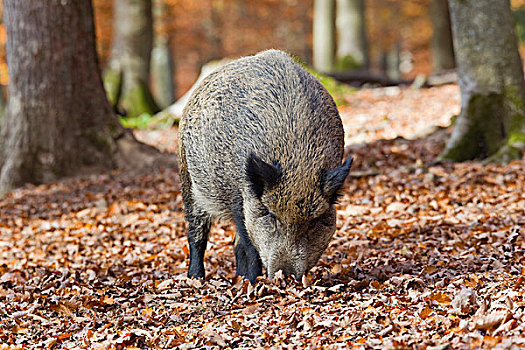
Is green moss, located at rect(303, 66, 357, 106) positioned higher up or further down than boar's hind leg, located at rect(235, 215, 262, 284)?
higher up

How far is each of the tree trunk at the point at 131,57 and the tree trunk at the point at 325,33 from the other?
6196 millimetres

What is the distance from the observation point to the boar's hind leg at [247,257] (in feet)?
17.7

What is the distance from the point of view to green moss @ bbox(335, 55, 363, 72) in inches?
838

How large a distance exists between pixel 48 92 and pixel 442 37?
15.5 meters

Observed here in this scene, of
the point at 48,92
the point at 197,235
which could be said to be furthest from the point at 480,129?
the point at 48,92

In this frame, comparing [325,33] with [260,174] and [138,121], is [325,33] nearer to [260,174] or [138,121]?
[138,121]

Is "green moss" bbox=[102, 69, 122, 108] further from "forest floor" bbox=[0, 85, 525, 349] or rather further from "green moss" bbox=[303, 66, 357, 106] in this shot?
"forest floor" bbox=[0, 85, 525, 349]

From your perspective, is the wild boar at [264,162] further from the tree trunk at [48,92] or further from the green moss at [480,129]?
the tree trunk at [48,92]

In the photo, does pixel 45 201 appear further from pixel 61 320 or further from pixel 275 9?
pixel 275 9

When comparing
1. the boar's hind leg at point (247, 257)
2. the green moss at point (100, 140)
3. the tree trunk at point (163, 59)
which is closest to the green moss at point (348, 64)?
the tree trunk at point (163, 59)

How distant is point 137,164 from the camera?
11.6m

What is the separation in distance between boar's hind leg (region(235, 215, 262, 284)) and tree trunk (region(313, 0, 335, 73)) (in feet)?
53.5

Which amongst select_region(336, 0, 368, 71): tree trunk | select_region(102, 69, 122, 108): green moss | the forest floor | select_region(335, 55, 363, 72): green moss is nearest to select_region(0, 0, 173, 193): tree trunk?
the forest floor

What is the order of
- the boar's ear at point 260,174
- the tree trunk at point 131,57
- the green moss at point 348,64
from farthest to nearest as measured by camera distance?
the green moss at point 348,64
the tree trunk at point 131,57
the boar's ear at point 260,174
